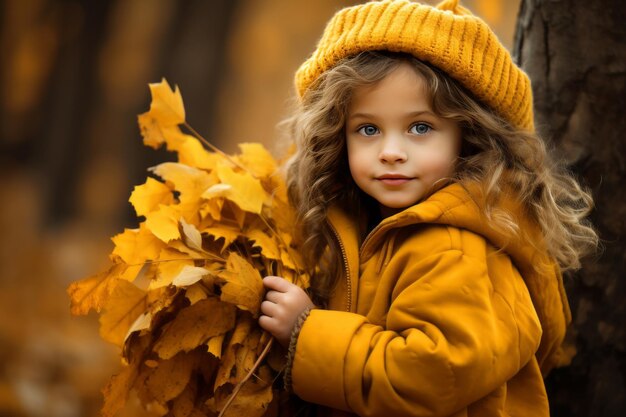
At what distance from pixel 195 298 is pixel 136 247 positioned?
0.86 ft

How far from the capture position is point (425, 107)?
1967mm

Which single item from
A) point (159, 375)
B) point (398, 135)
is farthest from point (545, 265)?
point (159, 375)

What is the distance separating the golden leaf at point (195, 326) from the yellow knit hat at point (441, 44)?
2.33 feet

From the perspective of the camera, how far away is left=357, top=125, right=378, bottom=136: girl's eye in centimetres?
204

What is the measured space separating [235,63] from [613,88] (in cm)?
753

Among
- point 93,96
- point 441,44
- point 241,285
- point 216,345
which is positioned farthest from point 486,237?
point 93,96

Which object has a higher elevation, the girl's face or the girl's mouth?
the girl's face

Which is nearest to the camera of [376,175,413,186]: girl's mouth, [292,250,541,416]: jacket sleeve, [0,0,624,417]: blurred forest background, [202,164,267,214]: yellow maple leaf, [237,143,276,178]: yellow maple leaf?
[292,250,541,416]: jacket sleeve

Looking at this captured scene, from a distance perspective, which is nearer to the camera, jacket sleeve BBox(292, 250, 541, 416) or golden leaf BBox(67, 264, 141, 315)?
jacket sleeve BBox(292, 250, 541, 416)

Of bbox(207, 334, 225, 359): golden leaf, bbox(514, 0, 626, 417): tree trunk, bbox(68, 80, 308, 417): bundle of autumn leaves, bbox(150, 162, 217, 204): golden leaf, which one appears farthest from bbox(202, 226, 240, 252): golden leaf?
bbox(514, 0, 626, 417): tree trunk

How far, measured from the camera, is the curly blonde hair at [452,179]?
1.98 meters

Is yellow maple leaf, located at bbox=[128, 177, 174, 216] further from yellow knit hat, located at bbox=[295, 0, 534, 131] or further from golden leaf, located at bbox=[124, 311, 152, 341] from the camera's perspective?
yellow knit hat, located at bbox=[295, 0, 534, 131]

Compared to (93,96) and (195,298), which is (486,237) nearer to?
(195,298)

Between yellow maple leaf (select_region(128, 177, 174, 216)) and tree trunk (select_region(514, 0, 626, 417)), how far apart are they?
1.23 m
